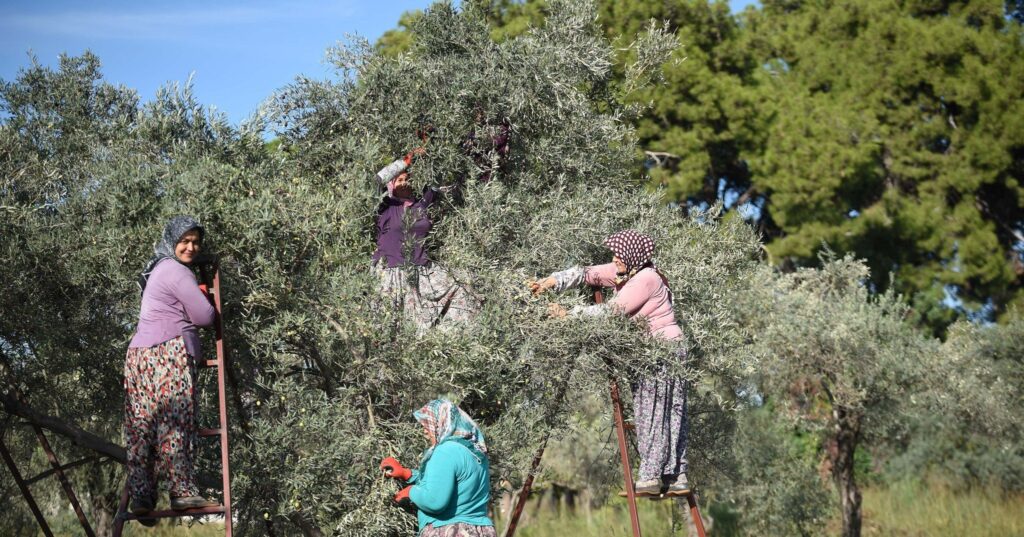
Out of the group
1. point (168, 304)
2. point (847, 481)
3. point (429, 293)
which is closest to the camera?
point (168, 304)

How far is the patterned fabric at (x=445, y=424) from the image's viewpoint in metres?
6.89

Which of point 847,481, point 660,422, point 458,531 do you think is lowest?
point 847,481

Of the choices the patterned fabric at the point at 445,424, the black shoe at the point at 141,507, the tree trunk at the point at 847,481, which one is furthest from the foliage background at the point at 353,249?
the tree trunk at the point at 847,481

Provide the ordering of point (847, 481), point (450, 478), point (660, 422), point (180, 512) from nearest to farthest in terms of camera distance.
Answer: point (180, 512), point (450, 478), point (660, 422), point (847, 481)

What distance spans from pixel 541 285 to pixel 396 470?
1.73 m

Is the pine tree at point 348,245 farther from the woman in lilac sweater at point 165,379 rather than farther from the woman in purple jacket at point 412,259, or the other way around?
the woman in lilac sweater at point 165,379

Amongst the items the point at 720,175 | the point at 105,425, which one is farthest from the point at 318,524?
the point at 720,175

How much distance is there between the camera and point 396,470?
707 cm

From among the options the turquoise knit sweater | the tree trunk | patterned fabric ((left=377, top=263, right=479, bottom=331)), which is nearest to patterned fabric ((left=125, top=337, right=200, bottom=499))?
the turquoise knit sweater

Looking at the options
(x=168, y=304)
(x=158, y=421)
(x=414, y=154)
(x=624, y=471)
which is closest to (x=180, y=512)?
(x=158, y=421)

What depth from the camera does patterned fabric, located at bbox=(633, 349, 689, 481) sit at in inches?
317

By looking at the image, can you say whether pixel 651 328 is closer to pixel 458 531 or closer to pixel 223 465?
pixel 458 531

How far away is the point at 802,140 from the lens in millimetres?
25781

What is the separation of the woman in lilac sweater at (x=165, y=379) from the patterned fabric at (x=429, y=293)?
5.10 ft
